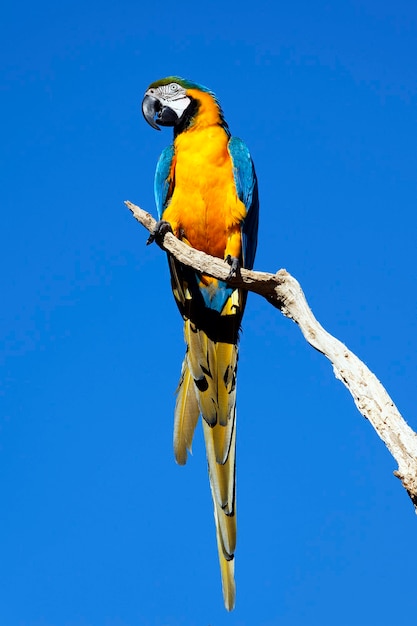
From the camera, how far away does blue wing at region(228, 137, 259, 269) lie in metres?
4.53

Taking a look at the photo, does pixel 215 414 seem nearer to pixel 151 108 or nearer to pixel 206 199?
pixel 206 199

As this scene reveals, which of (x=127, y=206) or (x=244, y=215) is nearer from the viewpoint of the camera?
(x=127, y=206)

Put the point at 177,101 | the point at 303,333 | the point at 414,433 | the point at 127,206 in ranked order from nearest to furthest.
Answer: the point at 414,433 < the point at 303,333 < the point at 127,206 < the point at 177,101

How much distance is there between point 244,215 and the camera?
4.50 metres

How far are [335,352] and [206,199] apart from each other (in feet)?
5.56

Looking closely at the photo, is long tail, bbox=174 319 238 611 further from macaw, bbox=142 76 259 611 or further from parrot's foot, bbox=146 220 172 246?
parrot's foot, bbox=146 220 172 246

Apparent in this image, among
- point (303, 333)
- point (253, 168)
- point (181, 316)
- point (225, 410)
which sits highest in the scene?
point (253, 168)

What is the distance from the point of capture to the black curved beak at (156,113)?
189 inches

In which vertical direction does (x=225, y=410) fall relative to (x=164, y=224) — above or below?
below

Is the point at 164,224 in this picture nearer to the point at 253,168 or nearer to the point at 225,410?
the point at 253,168

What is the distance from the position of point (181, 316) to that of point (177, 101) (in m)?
1.42

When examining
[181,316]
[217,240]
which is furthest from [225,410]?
[217,240]

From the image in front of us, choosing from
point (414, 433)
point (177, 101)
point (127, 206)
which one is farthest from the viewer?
point (177, 101)

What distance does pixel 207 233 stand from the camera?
14.8ft
